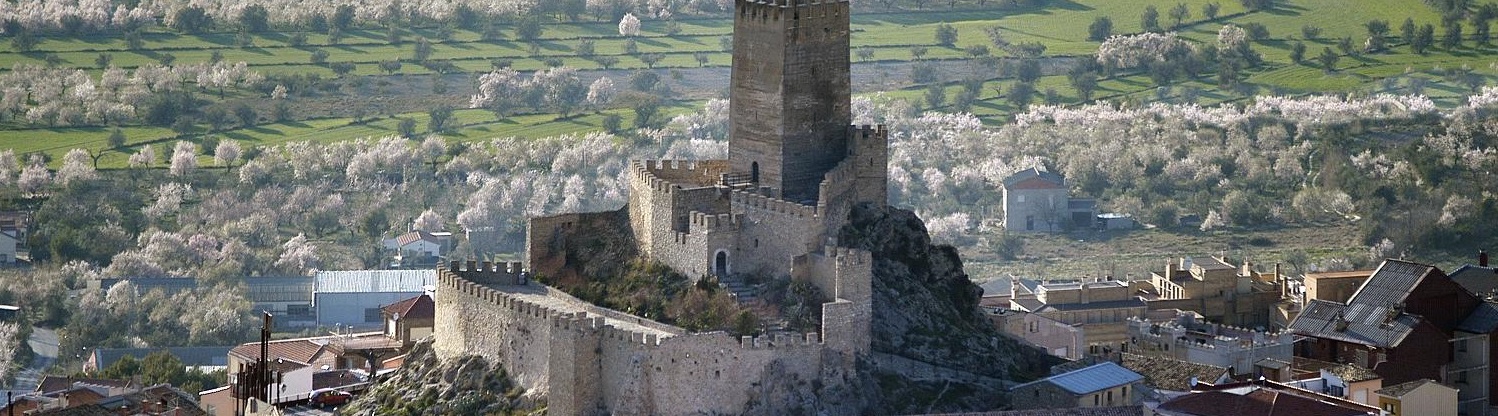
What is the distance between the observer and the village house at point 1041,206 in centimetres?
12056

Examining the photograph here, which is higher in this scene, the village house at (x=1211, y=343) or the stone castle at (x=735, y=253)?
the stone castle at (x=735, y=253)

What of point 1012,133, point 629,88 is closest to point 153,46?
point 629,88

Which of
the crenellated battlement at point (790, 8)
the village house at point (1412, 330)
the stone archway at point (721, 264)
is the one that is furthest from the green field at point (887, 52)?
the stone archway at point (721, 264)

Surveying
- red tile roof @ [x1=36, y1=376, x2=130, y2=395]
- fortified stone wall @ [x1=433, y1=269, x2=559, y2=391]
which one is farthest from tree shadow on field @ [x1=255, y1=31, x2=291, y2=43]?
fortified stone wall @ [x1=433, y1=269, x2=559, y2=391]

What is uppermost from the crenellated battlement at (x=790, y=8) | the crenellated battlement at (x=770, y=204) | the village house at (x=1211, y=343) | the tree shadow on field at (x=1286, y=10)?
the crenellated battlement at (x=790, y=8)

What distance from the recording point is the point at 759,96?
250 feet

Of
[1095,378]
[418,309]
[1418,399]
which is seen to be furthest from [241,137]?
[1418,399]

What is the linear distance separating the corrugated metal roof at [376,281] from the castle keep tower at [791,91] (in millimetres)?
27992

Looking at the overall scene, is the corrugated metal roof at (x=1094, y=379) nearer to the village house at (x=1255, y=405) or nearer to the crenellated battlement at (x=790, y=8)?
the village house at (x=1255, y=405)

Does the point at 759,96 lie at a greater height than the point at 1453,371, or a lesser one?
greater

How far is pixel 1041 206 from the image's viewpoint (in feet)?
398

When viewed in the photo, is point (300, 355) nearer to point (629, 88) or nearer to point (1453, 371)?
point (1453, 371)

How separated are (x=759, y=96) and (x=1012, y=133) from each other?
58742 mm

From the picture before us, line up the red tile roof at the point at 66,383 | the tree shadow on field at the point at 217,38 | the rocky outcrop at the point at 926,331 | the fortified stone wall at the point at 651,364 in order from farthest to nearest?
the tree shadow on field at the point at 217,38 < the red tile roof at the point at 66,383 < the rocky outcrop at the point at 926,331 < the fortified stone wall at the point at 651,364
